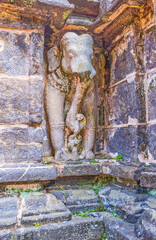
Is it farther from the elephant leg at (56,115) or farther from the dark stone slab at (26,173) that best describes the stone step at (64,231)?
the elephant leg at (56,115)

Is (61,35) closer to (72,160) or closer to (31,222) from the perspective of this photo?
(72,160)

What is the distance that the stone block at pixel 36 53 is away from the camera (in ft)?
7.89

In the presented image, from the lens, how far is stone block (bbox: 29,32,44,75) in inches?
94.7

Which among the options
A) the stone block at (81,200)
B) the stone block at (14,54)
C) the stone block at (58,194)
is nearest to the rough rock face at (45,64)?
the stone block at (14,54)

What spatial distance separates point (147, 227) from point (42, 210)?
92 centimetres

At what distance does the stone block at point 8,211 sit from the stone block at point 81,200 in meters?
0.62

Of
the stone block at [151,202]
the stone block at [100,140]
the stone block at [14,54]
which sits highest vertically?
the stone block at [14,54]

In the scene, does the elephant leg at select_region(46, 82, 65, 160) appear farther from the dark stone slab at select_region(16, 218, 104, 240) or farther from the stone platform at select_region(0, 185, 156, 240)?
the dark stone slab at select_region(16, 218, 104, 240)

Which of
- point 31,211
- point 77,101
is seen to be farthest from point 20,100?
point 31,211

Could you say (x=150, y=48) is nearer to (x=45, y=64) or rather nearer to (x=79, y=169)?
(x=45, y=64)

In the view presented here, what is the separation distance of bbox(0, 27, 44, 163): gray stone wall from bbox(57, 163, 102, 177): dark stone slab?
0.34 metres

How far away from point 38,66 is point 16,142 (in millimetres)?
905

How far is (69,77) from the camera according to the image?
2816 millimetres

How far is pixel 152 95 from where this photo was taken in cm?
234
